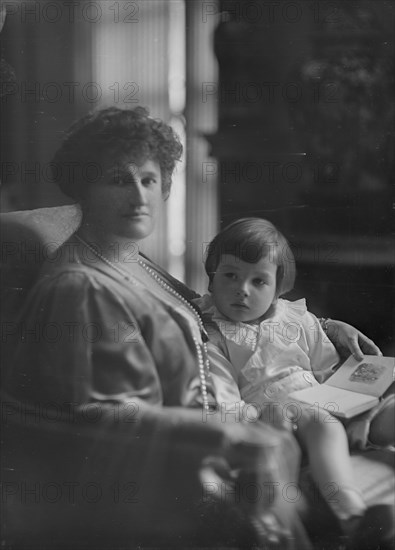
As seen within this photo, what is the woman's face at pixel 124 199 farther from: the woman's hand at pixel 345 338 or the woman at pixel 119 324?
the woman's hand at pixel 345 338

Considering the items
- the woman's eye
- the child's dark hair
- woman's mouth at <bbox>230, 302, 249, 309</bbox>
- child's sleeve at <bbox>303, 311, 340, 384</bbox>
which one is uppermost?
the woman's eye

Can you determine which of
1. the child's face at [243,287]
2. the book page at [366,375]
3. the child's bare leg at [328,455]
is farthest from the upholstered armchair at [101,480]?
the child's face at [243,287]

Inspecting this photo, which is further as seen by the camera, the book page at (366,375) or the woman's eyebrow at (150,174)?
the book page at (366,375)

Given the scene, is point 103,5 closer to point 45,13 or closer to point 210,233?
point 45,13

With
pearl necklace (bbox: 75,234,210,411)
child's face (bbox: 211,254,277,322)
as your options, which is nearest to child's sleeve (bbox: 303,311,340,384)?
child's face (bbox: 211,254,277,322)

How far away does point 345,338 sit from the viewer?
1.53 m

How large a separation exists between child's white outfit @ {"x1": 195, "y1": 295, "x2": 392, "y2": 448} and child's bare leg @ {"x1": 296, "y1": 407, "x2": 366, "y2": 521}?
0.04 metres

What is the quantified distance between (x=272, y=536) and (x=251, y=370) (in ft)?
1.22

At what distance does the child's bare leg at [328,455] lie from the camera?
1460 mm

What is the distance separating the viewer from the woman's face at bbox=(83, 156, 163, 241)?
1398 millimetres

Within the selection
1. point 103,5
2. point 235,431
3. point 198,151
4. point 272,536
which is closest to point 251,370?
point 235,431

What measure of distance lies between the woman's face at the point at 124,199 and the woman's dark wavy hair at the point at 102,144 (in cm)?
2

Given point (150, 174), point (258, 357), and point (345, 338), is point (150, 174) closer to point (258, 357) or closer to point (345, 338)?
point (258, 357)

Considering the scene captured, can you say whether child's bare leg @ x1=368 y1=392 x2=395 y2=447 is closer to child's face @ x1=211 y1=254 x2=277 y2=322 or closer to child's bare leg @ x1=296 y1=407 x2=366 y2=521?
Answer: child's bare leg @ x1=296 y1=407 x2=366 y2=521
